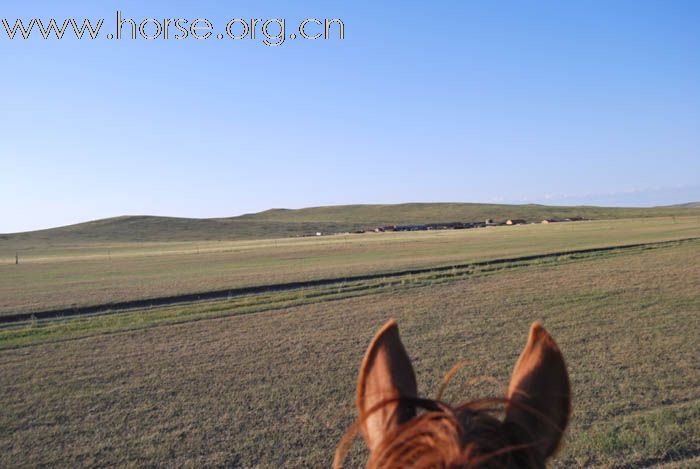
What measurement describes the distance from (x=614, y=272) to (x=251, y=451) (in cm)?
1812

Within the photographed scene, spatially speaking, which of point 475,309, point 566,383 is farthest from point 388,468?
point 475,309

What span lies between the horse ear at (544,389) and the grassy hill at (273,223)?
96135 millimetres

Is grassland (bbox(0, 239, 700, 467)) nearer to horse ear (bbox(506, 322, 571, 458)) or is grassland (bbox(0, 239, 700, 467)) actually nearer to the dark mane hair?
horse ear (bbox(506, 322, 571, 458))

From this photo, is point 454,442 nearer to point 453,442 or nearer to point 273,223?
point 453,442

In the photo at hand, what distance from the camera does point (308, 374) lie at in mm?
9281

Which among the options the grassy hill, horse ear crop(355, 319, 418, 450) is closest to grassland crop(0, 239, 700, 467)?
horse ear crop(355, 319, 418, 450)

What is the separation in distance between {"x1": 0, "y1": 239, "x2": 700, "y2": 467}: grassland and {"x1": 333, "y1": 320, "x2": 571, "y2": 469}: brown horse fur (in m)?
0.92

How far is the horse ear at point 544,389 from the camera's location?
121 cm

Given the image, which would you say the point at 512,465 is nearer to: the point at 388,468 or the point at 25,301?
the point at 388,468

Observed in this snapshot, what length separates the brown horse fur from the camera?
3.45ft

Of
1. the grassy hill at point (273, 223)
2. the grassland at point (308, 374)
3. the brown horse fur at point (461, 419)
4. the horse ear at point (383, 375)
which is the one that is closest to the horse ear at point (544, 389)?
the brown horse fur at point (461, 419)

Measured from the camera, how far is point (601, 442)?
5.81 meters

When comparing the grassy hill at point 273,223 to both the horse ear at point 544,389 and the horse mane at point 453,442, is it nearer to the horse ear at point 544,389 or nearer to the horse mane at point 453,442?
the horse ear at point 544,389

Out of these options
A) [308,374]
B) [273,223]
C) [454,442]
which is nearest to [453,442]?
[454,442]
